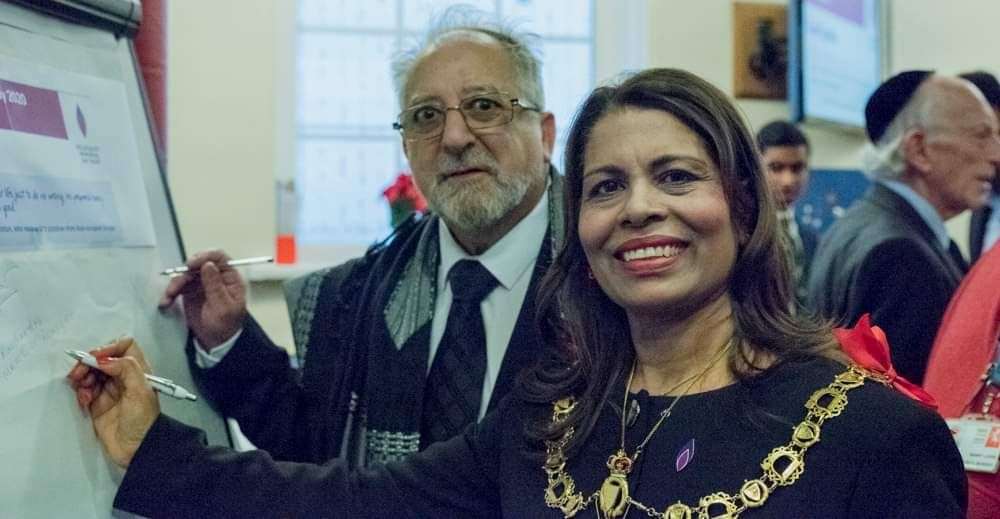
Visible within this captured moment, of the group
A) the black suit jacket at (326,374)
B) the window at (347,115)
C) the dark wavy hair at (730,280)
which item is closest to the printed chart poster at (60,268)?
the black suit jacket at (326,374)

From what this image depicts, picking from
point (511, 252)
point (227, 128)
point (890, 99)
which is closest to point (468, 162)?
point (511, 252)

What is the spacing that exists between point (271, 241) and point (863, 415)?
108 inches

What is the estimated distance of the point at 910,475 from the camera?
39.1 inches

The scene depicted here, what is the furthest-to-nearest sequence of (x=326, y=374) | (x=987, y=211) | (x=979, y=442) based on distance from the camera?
1. (x=987, y=211)
2. (x=326, y=374)
3. (x=979, y=442)

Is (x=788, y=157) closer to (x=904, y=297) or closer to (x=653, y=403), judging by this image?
(x=904, y=297)

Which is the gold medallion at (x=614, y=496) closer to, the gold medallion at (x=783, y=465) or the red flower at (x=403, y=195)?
the gold medallion at (x=783, y=465)

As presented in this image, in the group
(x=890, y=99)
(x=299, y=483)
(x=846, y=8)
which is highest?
(x=846, y=8)

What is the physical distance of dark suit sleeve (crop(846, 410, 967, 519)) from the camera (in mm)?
983

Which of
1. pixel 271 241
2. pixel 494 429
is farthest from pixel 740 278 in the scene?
pixel 271 241

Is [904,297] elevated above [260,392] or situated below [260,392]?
above

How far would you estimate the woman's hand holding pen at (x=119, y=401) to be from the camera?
4.27 ft

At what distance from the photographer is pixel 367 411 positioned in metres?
1.68

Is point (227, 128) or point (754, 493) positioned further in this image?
point (227, 128)

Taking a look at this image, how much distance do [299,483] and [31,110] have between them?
1.94 ft
